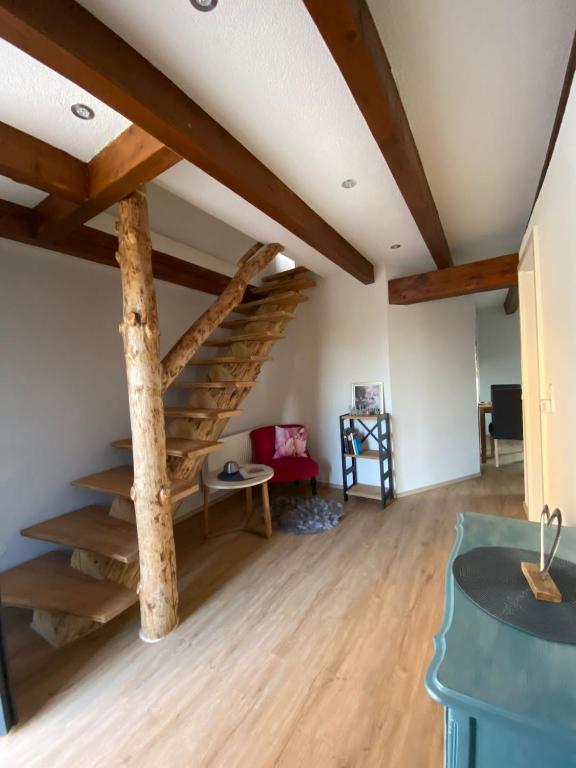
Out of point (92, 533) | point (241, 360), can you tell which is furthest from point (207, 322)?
point (92, 533)

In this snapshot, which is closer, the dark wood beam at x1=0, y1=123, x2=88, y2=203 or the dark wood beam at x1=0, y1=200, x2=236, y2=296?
the dark wood beam at x1=0, y1=123, x2=88, y2=203

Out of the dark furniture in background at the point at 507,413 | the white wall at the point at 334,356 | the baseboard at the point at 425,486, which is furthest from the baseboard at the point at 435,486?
the dark furniture in background at the point at 507,413

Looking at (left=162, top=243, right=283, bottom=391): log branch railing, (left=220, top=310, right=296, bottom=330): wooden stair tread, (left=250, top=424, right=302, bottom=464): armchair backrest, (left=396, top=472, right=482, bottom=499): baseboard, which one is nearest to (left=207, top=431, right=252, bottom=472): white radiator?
(left=250, top=424, right=302, bottom=464): armchair backrest

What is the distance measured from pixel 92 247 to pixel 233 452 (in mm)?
2248

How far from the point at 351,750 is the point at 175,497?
128 cm

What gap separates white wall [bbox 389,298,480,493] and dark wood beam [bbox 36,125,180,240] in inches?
105

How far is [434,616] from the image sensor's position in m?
1.76

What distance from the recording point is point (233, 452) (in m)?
3.48

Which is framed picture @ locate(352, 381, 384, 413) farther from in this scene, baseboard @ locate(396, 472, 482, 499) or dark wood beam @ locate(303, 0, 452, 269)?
dark wood beam @ locate(303, 0, 452, 269)

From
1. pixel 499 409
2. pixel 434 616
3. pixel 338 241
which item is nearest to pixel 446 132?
pixel 338 241

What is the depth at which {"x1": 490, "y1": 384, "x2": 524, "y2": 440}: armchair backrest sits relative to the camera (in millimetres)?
3955

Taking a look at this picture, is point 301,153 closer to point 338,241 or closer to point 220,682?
point 338,241

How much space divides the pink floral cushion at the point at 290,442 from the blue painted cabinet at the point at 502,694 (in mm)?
2932

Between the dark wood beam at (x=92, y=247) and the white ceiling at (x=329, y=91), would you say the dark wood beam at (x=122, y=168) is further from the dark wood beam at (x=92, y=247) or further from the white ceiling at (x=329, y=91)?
the dark wood beam at (x=92, y=247)
